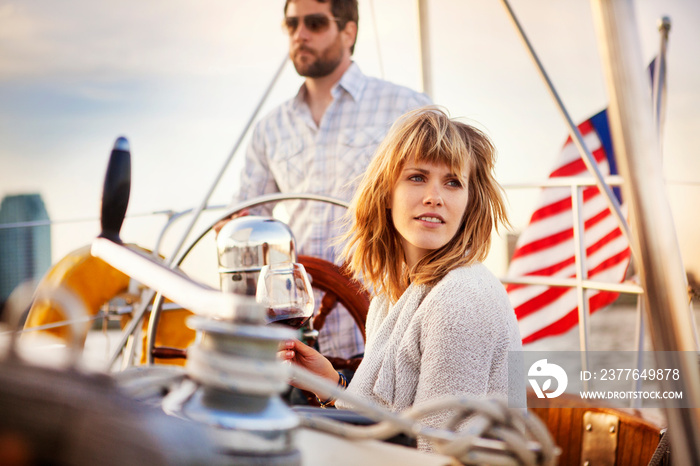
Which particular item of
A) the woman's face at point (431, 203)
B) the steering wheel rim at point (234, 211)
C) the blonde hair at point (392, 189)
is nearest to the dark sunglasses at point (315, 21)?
the steering wheel rim at point (234, 211)

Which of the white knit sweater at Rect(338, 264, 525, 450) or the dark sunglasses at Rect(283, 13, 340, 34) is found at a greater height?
the dark sunglasses at Rect(283, 13, 340, 34)

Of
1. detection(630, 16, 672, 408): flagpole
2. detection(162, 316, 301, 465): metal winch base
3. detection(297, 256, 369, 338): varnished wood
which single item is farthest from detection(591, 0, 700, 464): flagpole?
detection(630, 16, 672, 408): flagpole

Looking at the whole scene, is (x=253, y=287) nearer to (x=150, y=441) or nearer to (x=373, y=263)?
(x=373, y=263)

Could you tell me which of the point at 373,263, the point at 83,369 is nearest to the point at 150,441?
the point at 83,369

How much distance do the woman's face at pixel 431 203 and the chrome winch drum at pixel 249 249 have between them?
263mm

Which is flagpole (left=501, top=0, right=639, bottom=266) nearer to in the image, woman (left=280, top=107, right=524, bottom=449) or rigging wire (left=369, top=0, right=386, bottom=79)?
woman (left=280, top=107, right=524, bottom=449)

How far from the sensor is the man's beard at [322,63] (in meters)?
2.23

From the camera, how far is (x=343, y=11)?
2217 mm

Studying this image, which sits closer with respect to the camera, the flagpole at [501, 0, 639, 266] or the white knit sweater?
the white knit sweater

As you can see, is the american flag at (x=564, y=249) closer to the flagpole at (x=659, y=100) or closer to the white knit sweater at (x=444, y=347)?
the flagpole at (x=659, y=100)

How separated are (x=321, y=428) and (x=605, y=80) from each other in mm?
277

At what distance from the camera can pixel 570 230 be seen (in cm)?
266

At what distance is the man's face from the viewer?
218 centimetres

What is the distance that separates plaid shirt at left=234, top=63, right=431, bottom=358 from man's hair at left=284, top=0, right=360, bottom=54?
0.51 ft
